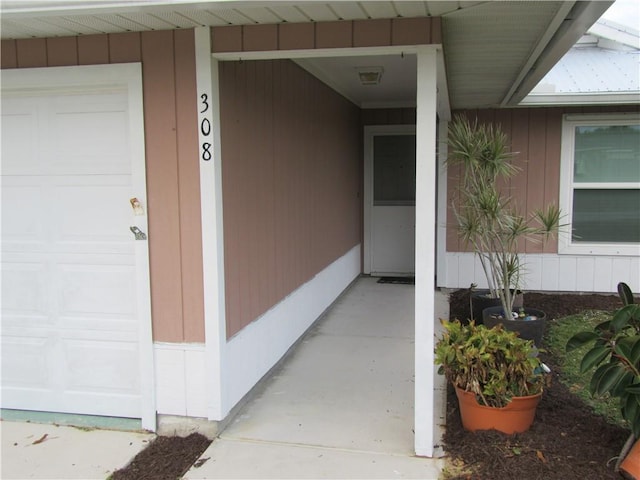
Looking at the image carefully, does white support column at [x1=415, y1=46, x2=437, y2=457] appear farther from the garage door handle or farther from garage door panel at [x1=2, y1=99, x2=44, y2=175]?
garage door panel at [x1=2, y1=99, x2=44, y2=175]

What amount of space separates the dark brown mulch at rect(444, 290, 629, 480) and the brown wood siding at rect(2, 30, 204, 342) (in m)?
1.50

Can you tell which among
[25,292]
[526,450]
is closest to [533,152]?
[526,450]

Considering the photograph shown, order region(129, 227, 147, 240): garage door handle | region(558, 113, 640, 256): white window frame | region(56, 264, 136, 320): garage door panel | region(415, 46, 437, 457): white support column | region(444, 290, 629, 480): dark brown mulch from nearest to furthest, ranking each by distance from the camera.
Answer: region(444, 290, 629, 480): dark brown mulch
region(415, 46, 437, 457): white support column
region(129, 227, 147, 240): garage door handle
region(56, 264, 136, 320): garage door panel
region(558, 113, 640, 256): white window frame

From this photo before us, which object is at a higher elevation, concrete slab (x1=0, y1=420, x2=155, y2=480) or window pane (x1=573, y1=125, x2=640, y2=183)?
window pane (x1=573, y1=125, x2=640, y2=183)

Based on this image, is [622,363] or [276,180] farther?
[276,180]

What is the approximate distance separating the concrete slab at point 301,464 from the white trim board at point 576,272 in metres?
4.12

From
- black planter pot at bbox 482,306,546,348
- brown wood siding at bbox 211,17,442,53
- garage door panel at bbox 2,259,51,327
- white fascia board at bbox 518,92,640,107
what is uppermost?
white fascia board at bbox 518,92,640,107

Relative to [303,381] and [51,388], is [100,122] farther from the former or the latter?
[303,381]

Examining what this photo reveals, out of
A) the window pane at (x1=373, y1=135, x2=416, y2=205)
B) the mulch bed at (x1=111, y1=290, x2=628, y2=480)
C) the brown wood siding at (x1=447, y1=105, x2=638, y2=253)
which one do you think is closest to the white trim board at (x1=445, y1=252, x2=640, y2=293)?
the brown wood siding at (x1=447, y1=105, x2=638, y2=253)

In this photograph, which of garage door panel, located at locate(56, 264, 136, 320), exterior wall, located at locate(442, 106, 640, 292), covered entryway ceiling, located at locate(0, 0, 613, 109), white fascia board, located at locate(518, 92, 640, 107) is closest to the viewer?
covered entryway ceiling, located at locate(0, 0, 613, 109)

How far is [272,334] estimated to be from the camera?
3947 millimetres

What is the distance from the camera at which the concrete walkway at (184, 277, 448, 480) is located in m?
2.66

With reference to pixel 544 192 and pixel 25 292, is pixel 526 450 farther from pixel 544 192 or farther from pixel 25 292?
pixel 544 192

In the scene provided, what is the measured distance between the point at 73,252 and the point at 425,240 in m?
1.97
